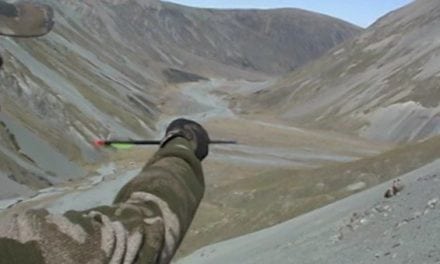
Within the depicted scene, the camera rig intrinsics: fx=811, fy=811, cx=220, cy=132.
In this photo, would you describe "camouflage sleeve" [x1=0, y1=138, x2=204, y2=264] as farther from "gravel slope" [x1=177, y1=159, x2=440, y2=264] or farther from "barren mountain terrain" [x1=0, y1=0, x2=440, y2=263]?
"gravel slope" [x1=177, y1=159, x2=440, y2=264]

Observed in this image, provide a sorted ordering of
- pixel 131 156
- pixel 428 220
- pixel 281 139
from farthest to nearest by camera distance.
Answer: pixel 281 139
pixel 131 156
pixel 428 220

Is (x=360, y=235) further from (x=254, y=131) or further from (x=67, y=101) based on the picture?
(x=254, y=131)

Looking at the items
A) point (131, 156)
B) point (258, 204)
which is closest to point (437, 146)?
point (258, 204)

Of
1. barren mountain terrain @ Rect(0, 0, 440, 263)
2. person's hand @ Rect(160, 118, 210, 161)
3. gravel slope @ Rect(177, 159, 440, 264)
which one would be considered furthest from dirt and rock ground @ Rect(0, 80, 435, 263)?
person's hand @ Rect(160, 118, 210, 161)

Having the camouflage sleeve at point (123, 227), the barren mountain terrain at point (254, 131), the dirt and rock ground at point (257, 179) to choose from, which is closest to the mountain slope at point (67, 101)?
the barren mountain terrain at point (254, 131)

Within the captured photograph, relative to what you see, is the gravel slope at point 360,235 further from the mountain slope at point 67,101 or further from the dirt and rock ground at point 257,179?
the mountain slope at point 67,101

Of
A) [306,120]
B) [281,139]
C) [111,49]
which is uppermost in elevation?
[111,49]

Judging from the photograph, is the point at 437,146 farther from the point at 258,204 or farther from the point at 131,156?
the point at 131,156
